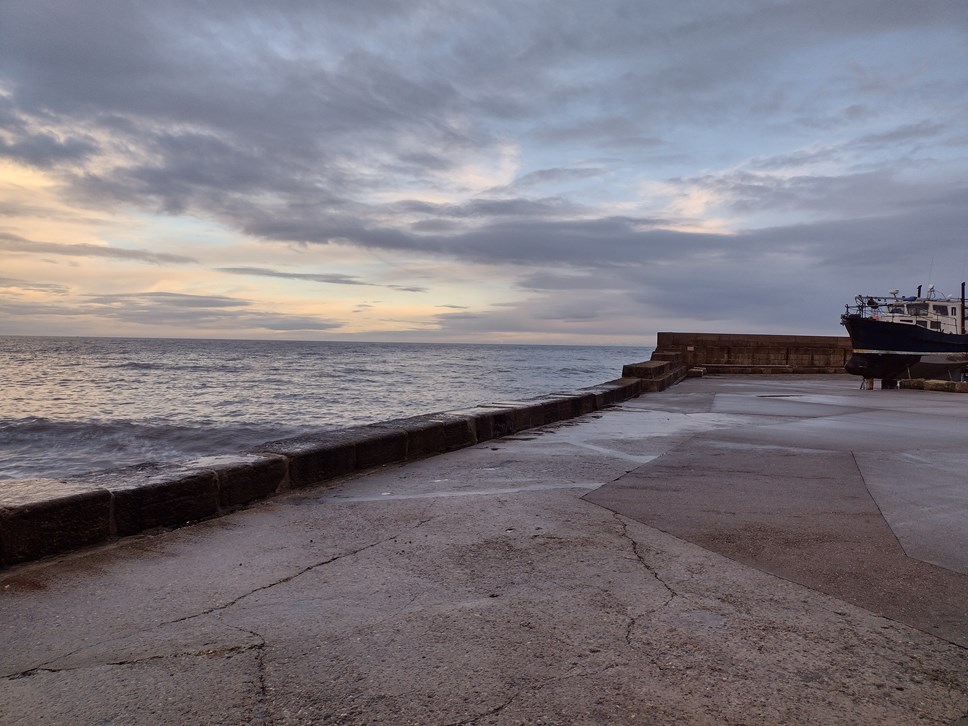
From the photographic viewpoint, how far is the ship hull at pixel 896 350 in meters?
21.8

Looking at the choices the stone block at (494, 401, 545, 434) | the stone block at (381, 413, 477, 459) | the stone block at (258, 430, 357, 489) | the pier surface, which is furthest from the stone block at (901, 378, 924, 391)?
the stone block at (258, 430, 357, 489)

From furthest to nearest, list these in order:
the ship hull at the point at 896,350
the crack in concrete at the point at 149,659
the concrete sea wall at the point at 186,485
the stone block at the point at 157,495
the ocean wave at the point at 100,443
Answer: the ship hull at the point at 896,350, the ocean wave at the point at 100,443, the stone block at the point at 157,495, the concrete sea wall at the point at 186,485, the crack in concrete at the point at 149,659

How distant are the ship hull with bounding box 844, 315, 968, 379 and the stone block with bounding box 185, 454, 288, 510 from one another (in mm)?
21096

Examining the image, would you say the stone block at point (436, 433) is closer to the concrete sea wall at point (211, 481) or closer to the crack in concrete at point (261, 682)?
the concrete sea wall at point (211, 481)

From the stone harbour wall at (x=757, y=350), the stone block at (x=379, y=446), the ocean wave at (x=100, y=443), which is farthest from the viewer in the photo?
the stone harbour wall at (x=757, y=350)

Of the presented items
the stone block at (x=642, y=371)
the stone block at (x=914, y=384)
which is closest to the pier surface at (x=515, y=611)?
the stone block at (x=642, y=371)

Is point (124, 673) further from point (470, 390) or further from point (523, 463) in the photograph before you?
point (470, 390)

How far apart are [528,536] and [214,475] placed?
2.08m

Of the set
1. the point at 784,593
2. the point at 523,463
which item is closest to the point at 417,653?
the point at 784,593

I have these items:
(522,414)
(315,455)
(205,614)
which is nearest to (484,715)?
(205,614)

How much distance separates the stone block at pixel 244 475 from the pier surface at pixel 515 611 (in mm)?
120

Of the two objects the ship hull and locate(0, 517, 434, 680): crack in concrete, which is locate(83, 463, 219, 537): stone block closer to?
locate(0, 517, 434, 680): crack in concrete

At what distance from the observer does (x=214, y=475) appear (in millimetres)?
4297

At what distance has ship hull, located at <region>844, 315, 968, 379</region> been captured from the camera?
21.8m
